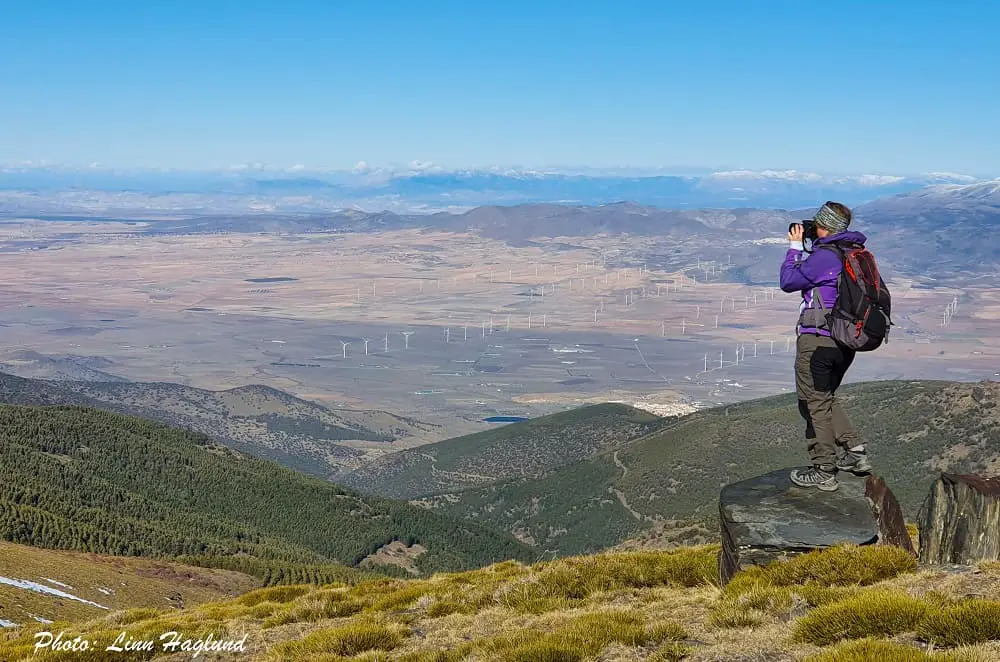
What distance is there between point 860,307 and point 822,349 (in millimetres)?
869

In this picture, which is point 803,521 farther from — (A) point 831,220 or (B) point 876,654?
(B) point 876,654

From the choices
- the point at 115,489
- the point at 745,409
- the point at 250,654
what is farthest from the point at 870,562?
the point at 745,409

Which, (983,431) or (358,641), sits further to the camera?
(983,431)

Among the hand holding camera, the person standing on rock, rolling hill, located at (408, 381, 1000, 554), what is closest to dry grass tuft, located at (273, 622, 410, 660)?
the person standing on rock

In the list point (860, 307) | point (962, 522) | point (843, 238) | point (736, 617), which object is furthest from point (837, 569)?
point (843, 238)

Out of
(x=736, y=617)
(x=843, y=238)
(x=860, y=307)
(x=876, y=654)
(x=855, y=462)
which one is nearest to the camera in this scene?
(x=876, y=654)

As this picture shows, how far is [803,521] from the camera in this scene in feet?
39.7

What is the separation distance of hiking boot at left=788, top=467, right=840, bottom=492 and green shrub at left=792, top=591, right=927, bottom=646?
13.2 ft

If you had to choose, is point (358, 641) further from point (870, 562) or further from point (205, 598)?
point (205, 598)

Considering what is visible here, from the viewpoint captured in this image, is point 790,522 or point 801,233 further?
point 801,233

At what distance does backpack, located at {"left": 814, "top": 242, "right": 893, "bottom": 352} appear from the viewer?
453 inches

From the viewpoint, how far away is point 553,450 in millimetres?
150750

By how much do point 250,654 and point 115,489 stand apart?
3081 inches

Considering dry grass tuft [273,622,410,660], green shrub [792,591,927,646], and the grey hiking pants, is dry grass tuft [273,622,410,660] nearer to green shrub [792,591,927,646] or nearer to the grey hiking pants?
green shrub [792,591,927,646]
